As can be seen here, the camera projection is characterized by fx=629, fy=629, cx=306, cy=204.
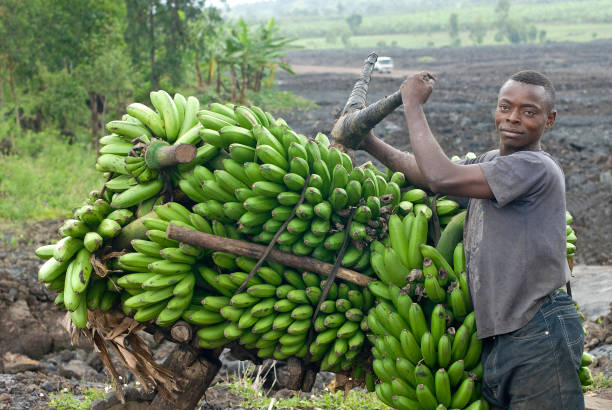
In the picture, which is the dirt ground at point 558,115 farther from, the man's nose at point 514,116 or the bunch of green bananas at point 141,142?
the man's nose at point 514,116

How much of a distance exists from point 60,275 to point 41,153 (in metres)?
12.0

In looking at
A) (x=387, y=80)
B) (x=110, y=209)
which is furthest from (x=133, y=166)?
(x=387, y=80)

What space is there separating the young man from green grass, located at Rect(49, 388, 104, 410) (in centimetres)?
396

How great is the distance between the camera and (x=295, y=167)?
10.6ft

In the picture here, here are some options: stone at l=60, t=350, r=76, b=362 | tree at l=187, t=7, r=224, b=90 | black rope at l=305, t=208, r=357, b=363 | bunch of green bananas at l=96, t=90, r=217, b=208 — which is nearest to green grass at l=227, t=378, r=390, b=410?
stone at l=60, t=350, r=76, b=362

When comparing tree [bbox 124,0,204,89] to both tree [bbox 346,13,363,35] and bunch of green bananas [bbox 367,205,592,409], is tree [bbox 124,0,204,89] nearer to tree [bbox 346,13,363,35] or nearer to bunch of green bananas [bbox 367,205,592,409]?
bunch of green bananas [bbox 367,205,592,409]

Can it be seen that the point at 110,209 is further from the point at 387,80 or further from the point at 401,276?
the point at 387,80

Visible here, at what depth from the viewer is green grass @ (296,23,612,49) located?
66.9 m

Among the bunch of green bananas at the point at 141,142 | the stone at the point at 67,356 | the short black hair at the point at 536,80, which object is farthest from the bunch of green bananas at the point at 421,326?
the stone at the point at 67,356

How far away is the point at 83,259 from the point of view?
338 centimetres

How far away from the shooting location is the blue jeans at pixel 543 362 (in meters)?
2.85

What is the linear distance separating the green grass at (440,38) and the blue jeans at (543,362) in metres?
67.6

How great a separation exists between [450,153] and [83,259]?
1377 centimetres

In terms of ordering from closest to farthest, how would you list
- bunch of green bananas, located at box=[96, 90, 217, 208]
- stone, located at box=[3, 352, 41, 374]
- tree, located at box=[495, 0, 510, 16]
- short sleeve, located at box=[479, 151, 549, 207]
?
short sleeve, located at box=[479, 151, 549, 207], bunch of green bananas, located at box=[96, 90, 217, 208], stone, located at box=[3, 352, 41, 374], tree, located at box=[495, 0, 510, 16]
